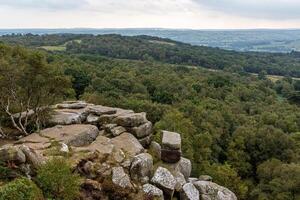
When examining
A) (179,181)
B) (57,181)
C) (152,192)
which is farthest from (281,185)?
(57,181)

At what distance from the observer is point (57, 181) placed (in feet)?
74.8

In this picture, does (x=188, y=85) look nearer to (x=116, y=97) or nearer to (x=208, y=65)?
(x=116, y=97)

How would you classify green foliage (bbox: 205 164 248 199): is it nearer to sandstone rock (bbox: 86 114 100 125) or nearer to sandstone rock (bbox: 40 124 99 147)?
sandstone rock (bbox: 86 114 100 125)

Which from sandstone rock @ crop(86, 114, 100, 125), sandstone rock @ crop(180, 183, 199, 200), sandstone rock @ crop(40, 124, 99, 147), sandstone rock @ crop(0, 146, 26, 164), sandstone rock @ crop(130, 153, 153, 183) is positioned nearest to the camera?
sandstone rock @ crop(0, 146, 26, 164)

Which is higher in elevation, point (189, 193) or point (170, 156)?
point (170, 156)

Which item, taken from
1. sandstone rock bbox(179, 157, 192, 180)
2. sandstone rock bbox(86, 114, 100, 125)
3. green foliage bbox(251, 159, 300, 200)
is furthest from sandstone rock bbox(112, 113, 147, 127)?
green foliage bbox(251, 159, 300, 200)

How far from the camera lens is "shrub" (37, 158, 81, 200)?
2256cm

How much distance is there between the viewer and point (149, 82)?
106 metres

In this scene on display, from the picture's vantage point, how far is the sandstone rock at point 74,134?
97.7ft

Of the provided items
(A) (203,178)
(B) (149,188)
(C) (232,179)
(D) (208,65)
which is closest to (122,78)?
(C) (232,179)

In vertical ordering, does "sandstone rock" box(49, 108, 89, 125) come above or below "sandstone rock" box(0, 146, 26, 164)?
below

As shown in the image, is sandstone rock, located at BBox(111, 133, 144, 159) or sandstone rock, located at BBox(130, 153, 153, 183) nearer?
sandstone rock, located at BBox(130, 153, 153, 183)

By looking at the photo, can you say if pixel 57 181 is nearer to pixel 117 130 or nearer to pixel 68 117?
pixel 117 130

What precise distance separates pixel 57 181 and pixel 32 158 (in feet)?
10.5
